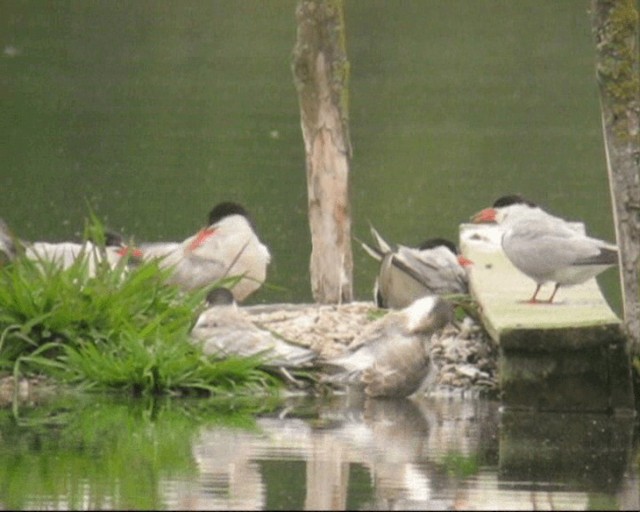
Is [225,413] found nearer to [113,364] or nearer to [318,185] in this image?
[113,364]

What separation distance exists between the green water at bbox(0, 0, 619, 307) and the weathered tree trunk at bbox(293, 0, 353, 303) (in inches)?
64.2

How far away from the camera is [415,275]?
515 inches

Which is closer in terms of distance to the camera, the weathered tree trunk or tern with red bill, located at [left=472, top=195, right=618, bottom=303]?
tern with red bill, located at [left=472, top=195, right=618, bottom=303]

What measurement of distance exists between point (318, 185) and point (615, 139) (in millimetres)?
2859

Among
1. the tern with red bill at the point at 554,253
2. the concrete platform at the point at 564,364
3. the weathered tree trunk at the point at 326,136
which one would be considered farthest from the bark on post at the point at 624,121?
the weathered tree trunk at the point at 326,136

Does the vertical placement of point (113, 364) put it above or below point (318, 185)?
below

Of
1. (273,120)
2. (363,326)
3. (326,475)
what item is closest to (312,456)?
(326,475)

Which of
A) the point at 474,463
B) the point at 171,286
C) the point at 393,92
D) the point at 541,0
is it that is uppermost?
the point at 541,0

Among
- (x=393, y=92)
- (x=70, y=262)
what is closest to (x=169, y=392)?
(x=70, y=262)

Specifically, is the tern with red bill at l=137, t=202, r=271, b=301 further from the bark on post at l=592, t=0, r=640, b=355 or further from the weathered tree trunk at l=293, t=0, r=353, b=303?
the bark on post at l=592, t=0, r=640, b=355

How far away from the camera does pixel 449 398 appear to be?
455 inches

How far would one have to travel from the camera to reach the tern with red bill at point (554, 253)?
1190cm

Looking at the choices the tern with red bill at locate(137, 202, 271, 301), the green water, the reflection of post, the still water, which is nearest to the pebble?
the still water

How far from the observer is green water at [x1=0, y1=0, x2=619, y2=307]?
20234 mm
